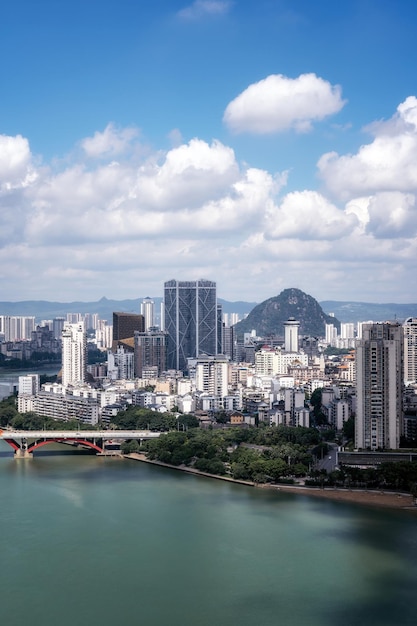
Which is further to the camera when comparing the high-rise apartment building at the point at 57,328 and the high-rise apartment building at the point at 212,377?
the high-rise apartment building at the point at 57,328

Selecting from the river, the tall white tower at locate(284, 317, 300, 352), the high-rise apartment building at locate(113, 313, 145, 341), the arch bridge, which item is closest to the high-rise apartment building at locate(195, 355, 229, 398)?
the arch bridge

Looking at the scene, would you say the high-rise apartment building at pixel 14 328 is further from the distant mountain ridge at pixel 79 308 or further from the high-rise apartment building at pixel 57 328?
the distant mountain ridge at pixel 79 308

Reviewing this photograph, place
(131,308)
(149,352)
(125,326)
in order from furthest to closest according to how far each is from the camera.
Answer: (131,308) < (125,326) < (149,352)

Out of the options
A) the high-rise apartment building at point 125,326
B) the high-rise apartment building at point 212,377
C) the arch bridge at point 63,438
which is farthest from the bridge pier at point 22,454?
the high-rise apartment building at point 125,326

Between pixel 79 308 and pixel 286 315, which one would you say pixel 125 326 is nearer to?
pixel 286 315

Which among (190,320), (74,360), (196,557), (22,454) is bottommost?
(196,557)

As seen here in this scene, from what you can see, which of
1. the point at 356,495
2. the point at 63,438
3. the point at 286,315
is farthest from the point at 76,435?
the point at 286,315

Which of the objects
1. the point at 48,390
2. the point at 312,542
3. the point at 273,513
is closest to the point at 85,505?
the point at 273,513
